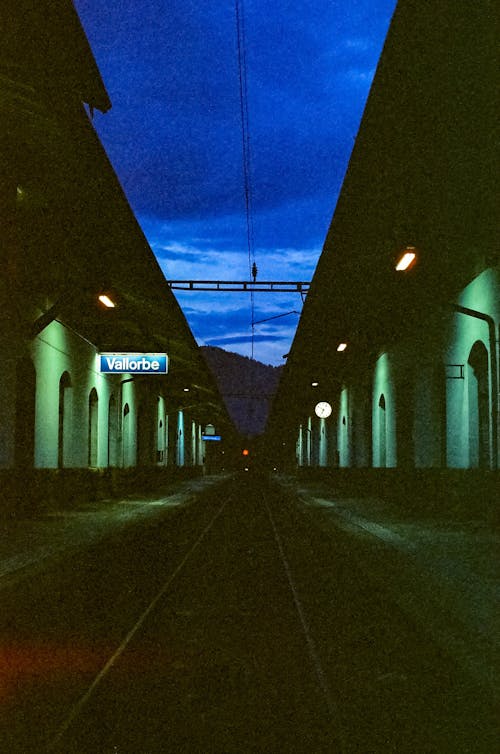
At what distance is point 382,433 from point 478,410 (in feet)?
45.1

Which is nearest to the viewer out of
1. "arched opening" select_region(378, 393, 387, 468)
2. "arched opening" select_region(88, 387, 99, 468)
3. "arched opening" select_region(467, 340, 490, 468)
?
"arched opening" select_region(467, 340, 490, 468)

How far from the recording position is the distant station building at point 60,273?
47.5 ft

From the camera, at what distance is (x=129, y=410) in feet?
137

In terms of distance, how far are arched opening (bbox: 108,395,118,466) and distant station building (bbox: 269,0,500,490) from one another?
8.45 m

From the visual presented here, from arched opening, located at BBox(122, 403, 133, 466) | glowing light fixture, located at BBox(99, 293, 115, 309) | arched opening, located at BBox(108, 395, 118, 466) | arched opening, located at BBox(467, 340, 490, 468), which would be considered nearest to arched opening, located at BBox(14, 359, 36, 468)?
glowing light fixture, located at BBox(99, 293, 115, 309)

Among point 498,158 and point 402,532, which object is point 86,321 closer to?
point 402,532

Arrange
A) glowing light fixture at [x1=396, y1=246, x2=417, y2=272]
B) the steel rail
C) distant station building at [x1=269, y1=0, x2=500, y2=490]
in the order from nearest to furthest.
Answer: the steel rail → distant station building at [x1=269, y1=0, x2=500, y2=490] → glowing light fixture at [x1=396, y1=246, x2=417, y2=272]

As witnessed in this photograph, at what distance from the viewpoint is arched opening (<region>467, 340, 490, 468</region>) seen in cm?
2086

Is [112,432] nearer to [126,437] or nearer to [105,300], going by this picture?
[126,437]

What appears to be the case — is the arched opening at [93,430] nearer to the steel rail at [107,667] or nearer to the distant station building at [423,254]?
the distant station building at [423,254]

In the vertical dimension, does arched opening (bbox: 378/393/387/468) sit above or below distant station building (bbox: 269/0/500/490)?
below

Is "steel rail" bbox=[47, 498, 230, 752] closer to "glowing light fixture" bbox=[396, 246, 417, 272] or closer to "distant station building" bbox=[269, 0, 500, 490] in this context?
"glowing light fixture" bbox=[396, 246, 417, 272]

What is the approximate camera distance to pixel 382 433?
3503 cm

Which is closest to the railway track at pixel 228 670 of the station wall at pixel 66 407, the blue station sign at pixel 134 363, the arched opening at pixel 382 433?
the station wall at pixel 66 407
